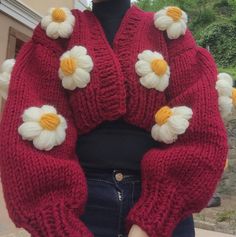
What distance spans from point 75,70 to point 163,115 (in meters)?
0.27

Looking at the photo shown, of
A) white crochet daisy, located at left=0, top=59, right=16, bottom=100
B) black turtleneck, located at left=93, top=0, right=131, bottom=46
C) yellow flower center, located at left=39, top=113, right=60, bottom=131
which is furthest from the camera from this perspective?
black turtleneck, located at left=93, top=0, right=131, bottom=46

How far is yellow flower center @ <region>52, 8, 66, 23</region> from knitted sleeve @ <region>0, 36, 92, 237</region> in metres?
0.20

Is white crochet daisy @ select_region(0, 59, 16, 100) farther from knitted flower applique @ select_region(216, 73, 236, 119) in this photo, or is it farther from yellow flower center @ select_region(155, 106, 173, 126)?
knitted flower applique @ select_region(216, 73, 236, 119)

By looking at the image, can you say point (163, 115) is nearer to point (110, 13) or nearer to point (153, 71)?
point (153, 71)

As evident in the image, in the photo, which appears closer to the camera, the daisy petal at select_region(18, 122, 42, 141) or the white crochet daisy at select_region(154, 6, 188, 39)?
the daisy petal at select_region(18, 122, 42, 141)

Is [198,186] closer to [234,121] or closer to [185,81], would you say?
[185,81]

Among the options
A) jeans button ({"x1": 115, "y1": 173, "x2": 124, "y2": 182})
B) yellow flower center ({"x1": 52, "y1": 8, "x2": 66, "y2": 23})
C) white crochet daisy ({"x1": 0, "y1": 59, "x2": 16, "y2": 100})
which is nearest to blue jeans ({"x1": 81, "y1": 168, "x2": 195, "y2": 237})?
jeans button ({"x1": 115, "y1": 173, "x2": 124, "y2": 182})

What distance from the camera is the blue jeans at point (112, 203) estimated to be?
1.20 m

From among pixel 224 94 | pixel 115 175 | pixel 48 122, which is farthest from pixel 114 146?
pixel 224 94

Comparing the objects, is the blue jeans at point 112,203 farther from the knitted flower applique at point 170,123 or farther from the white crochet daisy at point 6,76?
the white crochet daisy at point 6,76

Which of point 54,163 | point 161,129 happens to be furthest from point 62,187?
point 161,129

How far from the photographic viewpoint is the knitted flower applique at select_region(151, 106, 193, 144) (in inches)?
45.4

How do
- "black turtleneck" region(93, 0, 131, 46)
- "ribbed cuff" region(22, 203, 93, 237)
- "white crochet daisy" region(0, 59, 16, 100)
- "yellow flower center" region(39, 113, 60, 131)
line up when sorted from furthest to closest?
"black turtleneck" region(93, 0, 131, 46)
"white crochet daisy" region(0, 59, 16, 100)
"yellow flower center" region(39, 113, 60, 131)
"ribbed cuff" region(22, 203, 93, 237)

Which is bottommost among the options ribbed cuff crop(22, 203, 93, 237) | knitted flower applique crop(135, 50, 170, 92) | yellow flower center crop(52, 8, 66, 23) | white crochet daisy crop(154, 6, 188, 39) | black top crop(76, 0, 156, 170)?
ribbed cuff crop(22, 203, 93, 237)
